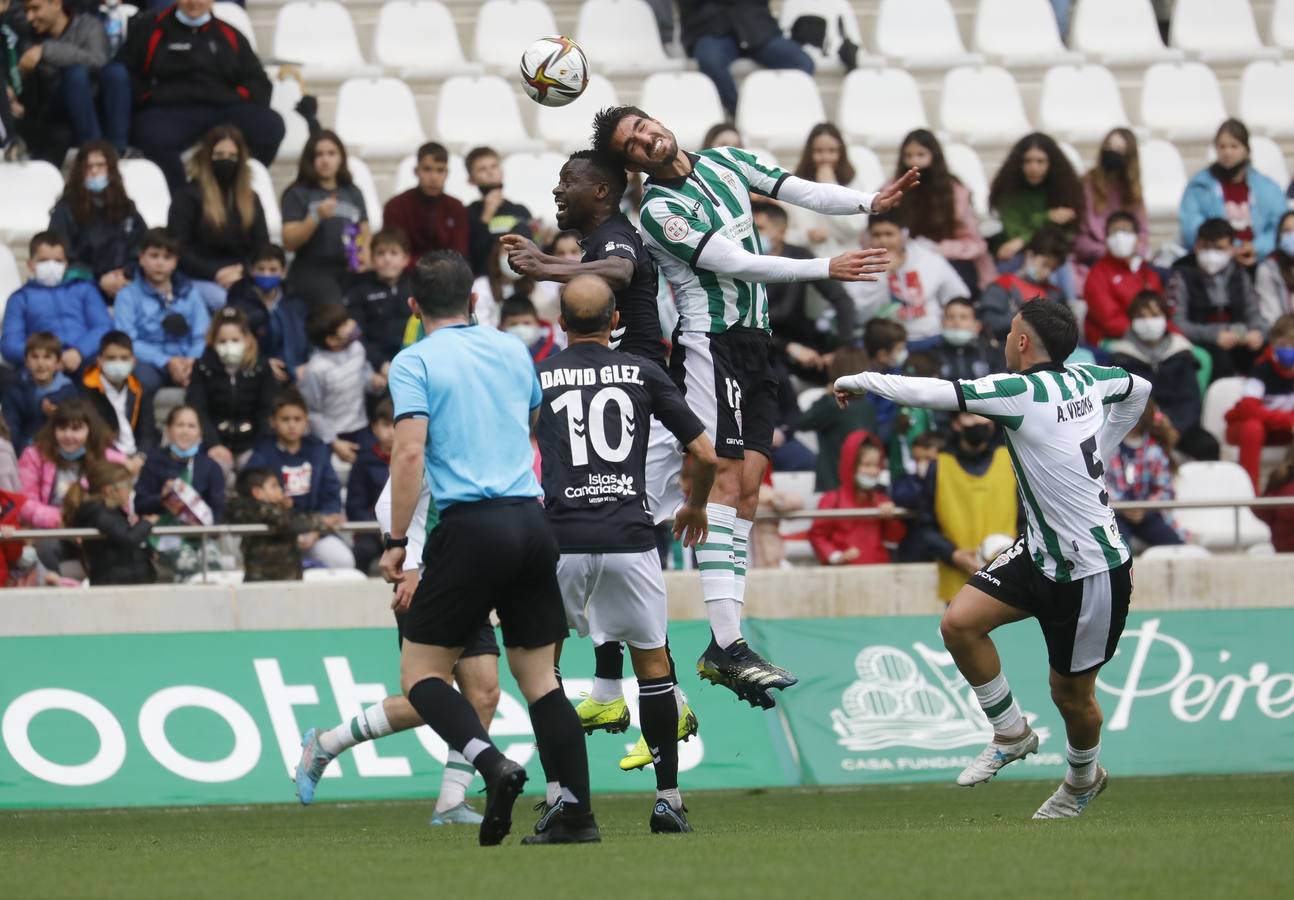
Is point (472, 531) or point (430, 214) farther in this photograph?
point (430, 214)

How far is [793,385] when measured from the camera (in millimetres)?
15242

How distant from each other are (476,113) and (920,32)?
175 inches

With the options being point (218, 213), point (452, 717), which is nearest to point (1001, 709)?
point (452, 717)

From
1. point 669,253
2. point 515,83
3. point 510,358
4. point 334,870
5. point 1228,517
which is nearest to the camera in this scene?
point 334,870

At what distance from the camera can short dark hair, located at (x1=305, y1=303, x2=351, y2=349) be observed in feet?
47.1

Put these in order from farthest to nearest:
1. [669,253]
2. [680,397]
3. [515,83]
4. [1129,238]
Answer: [515,83]
[1129,238]
[669,253]
[680,397]

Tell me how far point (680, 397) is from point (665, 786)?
1.69m

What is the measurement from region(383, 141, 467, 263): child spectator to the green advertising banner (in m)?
3.93

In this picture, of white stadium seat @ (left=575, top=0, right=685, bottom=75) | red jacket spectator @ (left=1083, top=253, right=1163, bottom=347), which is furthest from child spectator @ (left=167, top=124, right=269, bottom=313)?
red jacket spectator @ (left=1083, top=253, right=1163, bottom=347)

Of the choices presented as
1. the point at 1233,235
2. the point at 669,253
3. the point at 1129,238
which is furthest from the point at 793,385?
the point at 669,253

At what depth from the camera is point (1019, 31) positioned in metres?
19.7

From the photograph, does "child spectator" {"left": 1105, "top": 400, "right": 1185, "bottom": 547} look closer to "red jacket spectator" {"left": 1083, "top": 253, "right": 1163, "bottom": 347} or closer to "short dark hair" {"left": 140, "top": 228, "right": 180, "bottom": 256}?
"red jacket spectator" {"left": 1083, "top": 253, "right": 1163, "bottom": 347}

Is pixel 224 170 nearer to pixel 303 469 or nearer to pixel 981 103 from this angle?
pixel 303 469

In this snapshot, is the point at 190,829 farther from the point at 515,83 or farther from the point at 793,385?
the point at 515,83
